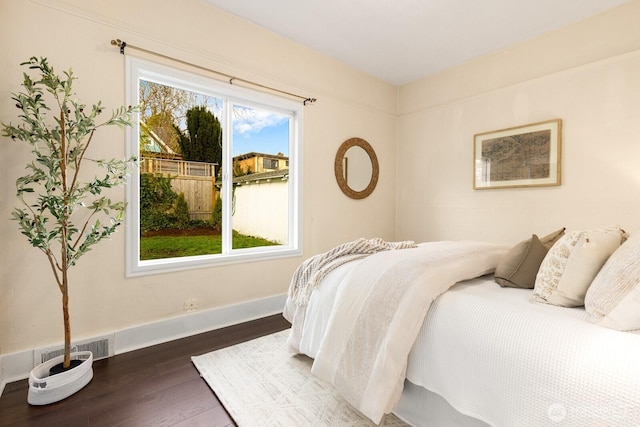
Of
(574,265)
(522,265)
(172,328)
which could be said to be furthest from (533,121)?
(172,328)

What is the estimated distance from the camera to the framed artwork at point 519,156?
296 centimetres

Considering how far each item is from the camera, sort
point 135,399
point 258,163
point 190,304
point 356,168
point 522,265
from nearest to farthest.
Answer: point 522,265, point 135,399, point 190,304, point 258,163, point 356,168

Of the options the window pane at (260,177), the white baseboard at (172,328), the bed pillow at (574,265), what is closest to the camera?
the bed pillow at (574,265)

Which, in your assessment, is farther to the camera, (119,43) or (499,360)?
(119,43)

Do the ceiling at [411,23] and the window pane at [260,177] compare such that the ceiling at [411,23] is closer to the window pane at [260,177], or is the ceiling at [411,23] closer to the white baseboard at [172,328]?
the window pane at [260,177]

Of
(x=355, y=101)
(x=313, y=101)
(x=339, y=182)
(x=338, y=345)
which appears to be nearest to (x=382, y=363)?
(x=338, y=345)

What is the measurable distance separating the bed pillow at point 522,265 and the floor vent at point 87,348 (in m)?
2.65

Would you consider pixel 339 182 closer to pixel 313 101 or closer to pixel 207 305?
pixel 313 101

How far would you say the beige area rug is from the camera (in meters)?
1.55

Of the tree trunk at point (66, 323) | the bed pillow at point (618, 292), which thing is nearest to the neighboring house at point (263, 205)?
the tree trunk at point (66, 323)

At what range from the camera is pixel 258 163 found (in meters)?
3.20

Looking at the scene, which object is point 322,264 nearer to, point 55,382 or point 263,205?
point 263,205

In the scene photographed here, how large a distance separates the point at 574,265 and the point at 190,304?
8.65 ft

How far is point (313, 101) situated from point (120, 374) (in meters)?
2.98
